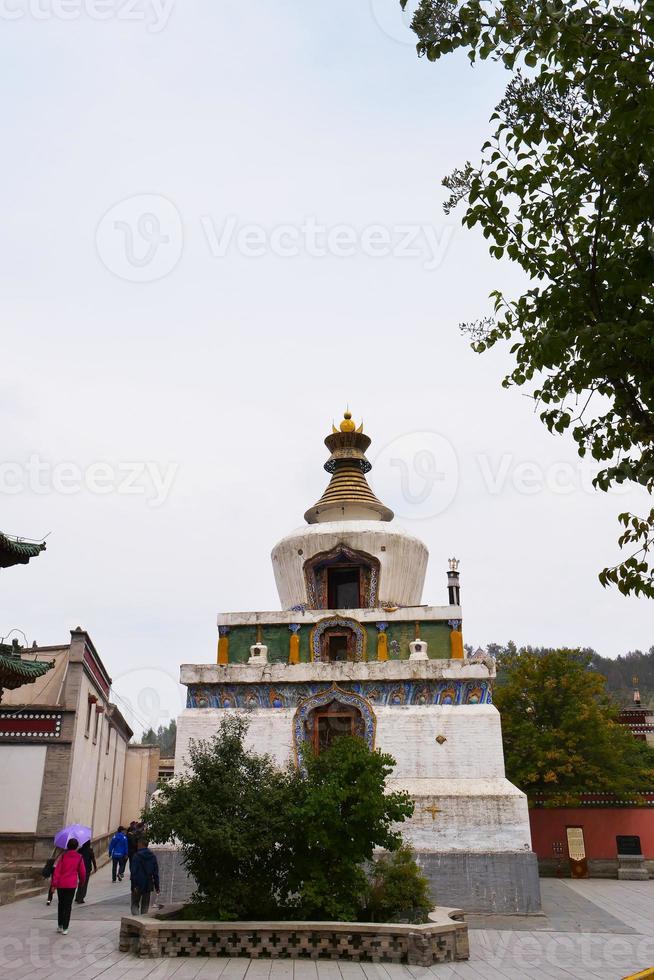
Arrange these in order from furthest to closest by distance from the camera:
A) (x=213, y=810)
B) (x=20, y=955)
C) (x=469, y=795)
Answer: (x=469, y=795), (x=213, y=810), (x=20, y=955)

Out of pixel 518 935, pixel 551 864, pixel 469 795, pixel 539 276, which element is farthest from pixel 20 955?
pixel 551 864

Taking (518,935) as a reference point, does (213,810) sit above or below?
above

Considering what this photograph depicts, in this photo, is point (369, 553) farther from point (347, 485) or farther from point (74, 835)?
point (74, 835)

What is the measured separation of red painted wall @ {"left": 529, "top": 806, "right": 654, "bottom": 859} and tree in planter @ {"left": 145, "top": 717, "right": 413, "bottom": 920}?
1316 cm

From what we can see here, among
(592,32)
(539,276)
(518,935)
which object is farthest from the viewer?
(518,935)

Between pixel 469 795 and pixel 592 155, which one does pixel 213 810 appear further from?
pixel 592 155

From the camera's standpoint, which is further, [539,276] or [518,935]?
[518,935]

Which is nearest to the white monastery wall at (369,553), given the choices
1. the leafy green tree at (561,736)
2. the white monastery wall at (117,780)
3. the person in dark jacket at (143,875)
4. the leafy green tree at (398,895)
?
the leafy green tree at (561,736)

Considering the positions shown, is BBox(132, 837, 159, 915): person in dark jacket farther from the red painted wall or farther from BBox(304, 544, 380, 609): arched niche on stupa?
the red painted wall

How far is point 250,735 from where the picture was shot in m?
17.8

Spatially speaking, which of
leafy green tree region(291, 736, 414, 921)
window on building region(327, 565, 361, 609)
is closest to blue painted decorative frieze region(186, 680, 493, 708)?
window on building region(327, 565, 361, 609)

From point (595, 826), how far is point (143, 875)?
1463cm

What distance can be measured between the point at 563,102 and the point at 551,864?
21.4m

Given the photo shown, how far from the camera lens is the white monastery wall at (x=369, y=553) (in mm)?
20984
